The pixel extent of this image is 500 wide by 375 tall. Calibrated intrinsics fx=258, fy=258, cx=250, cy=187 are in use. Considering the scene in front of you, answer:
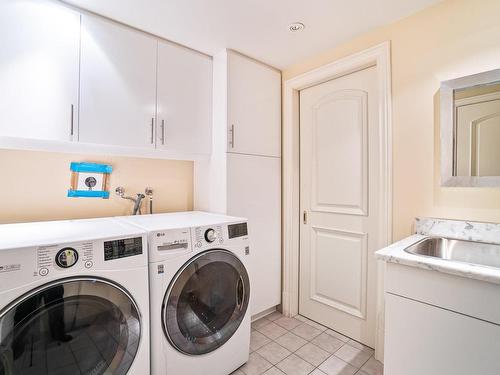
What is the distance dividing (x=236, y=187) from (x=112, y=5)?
4.50ft

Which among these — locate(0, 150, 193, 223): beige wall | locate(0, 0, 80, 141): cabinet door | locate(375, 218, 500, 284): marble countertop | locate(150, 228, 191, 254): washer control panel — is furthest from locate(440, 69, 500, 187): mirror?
locate(0, 0, 80, 141): cabinet door

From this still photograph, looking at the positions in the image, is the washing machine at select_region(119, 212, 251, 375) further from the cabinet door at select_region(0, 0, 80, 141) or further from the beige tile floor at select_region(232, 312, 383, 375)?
the cabinet door at select_region(0, 0, 80, 141)

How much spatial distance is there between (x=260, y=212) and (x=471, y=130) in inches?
57.8

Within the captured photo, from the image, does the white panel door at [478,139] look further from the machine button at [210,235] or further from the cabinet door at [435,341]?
the machine button at [210,235]

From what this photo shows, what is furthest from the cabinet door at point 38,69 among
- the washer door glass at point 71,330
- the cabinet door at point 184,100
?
the washer door glass at point 71,330

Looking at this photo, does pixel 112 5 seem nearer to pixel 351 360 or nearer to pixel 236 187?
pixel 236 187

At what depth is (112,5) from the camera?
1.50 m

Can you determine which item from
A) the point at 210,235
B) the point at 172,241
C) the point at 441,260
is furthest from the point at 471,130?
the point at 172,241

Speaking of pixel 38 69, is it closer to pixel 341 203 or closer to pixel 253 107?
pixel 253 107

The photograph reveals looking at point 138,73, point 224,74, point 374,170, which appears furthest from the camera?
point 224,74

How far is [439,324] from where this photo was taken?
1.06m

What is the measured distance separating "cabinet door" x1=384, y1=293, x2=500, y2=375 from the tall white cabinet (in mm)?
1069

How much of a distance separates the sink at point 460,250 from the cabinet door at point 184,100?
158 cm

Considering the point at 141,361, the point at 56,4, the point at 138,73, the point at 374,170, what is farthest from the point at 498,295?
the point at 56,4
